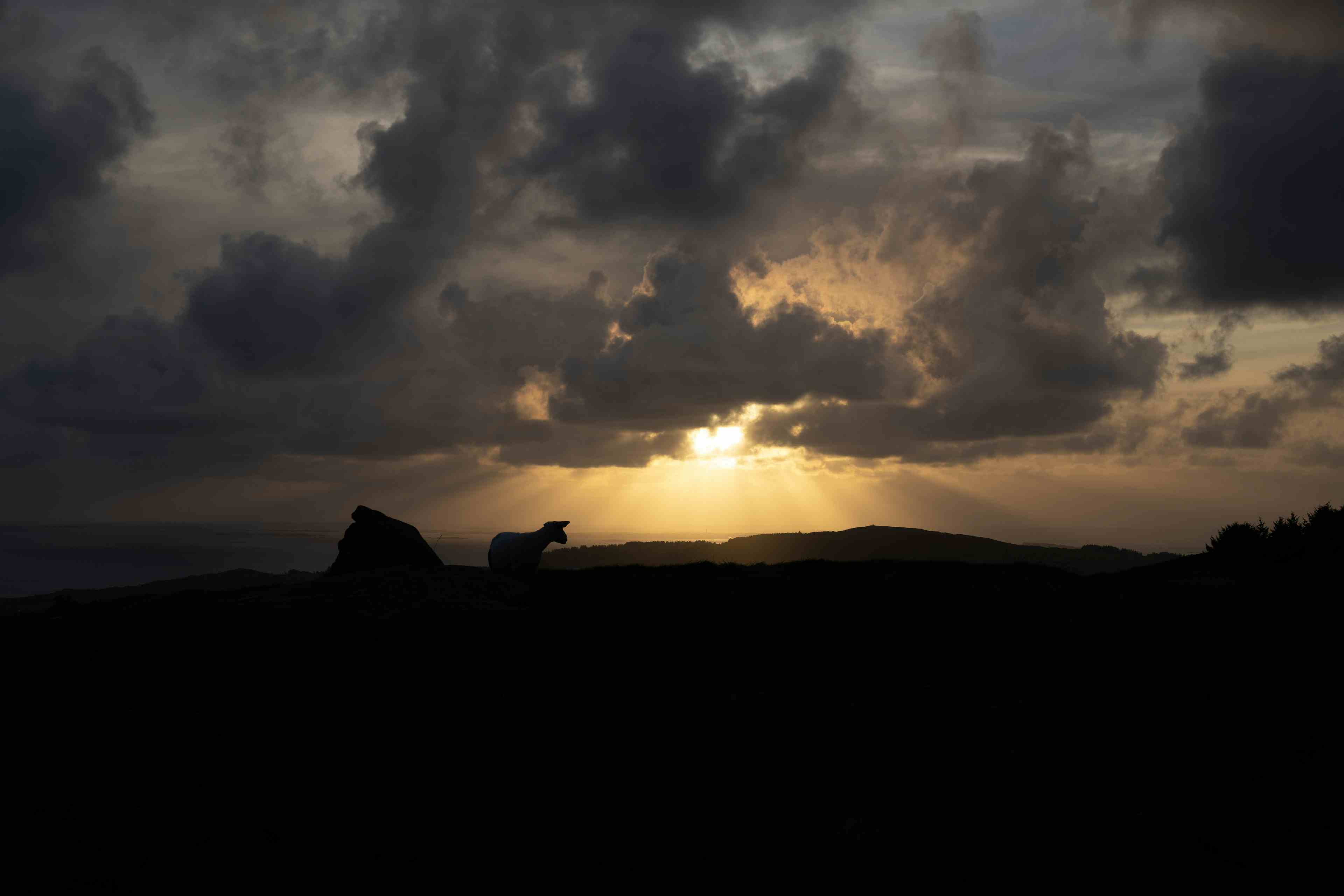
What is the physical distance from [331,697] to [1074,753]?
39.0ft

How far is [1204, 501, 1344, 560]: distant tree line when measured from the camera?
2403 cm

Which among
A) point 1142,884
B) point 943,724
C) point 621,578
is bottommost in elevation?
point 1142,884

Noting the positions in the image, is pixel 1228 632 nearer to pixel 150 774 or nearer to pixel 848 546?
pixel 150 774

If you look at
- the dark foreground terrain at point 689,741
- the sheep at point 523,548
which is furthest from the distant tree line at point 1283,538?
the sheep at point 523,548

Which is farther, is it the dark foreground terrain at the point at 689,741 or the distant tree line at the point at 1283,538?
the distant tree line at the point at 1283,538

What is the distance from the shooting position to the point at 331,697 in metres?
15.4

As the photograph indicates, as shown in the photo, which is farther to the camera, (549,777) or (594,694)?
(594,694)

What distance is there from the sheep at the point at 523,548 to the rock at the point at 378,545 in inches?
76.7

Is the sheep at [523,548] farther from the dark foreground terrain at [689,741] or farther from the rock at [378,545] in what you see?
the dark foreground terrain at [689,741]

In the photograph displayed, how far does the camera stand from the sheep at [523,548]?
27922 mm

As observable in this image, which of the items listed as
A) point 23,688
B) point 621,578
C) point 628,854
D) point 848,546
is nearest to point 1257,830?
point 628,854

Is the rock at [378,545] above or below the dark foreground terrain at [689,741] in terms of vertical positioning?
above

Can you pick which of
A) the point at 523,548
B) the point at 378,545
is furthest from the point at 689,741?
the point at 378,545

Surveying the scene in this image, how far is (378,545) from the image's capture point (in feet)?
91.7
